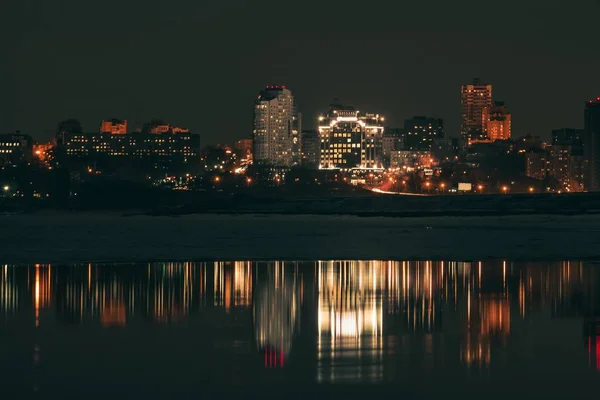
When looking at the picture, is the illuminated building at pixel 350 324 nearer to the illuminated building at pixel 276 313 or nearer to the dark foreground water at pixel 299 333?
the dark foreground water at pixel 299 333

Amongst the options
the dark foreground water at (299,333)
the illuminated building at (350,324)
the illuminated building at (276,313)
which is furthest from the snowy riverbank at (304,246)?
the illuminated building at (276,313)

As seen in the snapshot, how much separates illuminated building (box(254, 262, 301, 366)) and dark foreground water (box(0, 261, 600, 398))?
0.16 ft

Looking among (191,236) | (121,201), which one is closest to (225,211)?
(121,201)

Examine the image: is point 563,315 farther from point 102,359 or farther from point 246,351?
point 102,359

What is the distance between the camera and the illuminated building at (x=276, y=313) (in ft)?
69.6

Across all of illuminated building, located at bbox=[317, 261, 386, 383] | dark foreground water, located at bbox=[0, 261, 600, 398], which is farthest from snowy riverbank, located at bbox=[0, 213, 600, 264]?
illuminated building, located at bbox=[317, 261, 386, 383]

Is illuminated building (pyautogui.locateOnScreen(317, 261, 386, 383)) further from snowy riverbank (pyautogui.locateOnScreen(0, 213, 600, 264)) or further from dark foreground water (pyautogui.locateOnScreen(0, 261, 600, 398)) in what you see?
snowy riverbank (pyautogui.locateOnScreen(0, 213, 600, 264))

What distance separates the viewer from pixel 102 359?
20.1 meters

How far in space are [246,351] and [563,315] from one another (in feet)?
27.6

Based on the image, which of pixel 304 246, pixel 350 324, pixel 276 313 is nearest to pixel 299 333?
pixel 350 324

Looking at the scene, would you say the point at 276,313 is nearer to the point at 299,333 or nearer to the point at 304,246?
the point at 299,333

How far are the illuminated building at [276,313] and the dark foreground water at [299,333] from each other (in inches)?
1.9

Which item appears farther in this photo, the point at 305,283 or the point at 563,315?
the point at 305,283

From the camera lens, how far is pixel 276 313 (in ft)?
86.2
